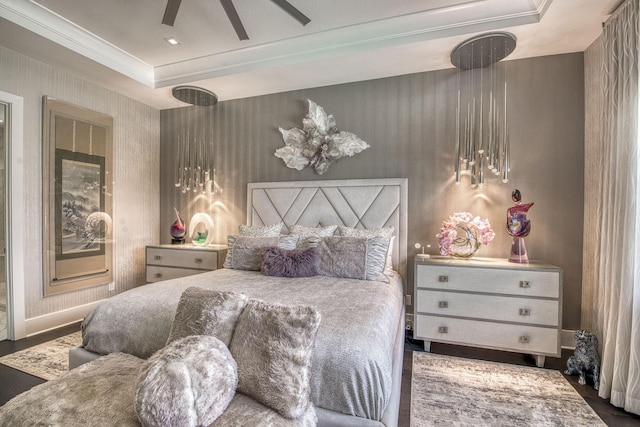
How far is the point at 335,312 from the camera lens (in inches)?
64.6

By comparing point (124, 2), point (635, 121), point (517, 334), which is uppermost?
point (124, 2)

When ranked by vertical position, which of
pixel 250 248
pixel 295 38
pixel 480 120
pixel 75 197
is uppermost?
pixel 295 38

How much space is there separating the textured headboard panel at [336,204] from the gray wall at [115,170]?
1.64 m

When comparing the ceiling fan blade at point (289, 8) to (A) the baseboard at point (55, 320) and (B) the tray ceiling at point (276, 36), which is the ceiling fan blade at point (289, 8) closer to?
(B) the tray ceiling at point (276, 36)

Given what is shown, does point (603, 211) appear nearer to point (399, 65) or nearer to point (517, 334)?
point (517, 334)

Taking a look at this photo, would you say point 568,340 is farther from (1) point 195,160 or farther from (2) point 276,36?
(1) point 195,160

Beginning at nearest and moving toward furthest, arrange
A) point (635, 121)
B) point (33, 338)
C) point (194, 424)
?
point (194, 424), point (635, 121), point (33, 338)

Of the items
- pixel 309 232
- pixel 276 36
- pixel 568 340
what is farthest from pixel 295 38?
pixel 568 340

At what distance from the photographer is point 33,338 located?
287cm

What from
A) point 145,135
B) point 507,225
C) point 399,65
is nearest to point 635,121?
point 507,225

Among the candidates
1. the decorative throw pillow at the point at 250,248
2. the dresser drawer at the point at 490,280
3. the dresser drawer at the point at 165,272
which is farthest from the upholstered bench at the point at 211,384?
the dresser drawer at the point at 165,272

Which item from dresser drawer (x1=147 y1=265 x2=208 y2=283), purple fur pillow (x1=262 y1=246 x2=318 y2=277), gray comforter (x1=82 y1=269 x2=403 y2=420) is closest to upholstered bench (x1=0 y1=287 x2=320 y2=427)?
gray comforter (x1=82 y1=269 x2=403 y2=420)

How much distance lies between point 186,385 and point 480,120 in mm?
3257

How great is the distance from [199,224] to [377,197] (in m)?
2.49
